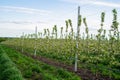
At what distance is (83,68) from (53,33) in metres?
27.5

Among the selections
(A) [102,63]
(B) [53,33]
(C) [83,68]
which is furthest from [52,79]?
(B) [53,33]

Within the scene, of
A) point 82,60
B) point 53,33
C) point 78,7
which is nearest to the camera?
point 78,7

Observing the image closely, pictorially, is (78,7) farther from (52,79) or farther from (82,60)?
(52,79)

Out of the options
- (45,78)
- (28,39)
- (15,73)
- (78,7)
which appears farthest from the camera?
(28,39)

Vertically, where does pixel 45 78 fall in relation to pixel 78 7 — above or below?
below

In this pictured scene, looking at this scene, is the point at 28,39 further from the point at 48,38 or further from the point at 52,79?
the point at 52,79

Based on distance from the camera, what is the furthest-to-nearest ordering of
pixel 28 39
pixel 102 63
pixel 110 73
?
pixel 28 39, pixel 102 63, pixel 110 73

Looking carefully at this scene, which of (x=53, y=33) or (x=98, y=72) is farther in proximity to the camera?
(x=53, y=33)

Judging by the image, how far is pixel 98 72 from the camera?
21.8m

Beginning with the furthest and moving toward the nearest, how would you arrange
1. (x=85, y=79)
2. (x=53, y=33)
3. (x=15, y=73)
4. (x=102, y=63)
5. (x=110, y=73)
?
(x=53, y=33)
(x=102, y=63)
(x=110, y=73)
(x=85, y=79)
(x=15, y=73)

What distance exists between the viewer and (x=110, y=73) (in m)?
20.6

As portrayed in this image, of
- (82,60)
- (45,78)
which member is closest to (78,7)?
(82,60)

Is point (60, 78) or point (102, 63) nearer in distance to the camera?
point (60, 78)

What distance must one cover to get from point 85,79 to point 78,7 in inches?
277
